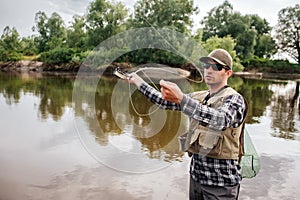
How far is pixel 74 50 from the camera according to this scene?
46.3 meters

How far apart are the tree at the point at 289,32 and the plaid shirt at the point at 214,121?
6618 centimetres

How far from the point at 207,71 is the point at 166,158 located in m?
4.27

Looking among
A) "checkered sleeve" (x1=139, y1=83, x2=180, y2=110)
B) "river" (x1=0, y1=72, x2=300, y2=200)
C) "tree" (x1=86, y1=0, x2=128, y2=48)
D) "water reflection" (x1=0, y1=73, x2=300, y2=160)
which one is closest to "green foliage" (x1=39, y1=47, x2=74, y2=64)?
"tree" (x1=86, y1=0, x2=128, y2=48)

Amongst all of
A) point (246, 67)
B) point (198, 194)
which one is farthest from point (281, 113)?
point (246, 67)

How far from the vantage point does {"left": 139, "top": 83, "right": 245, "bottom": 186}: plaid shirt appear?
182 centimetres

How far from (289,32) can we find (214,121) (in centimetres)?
6842

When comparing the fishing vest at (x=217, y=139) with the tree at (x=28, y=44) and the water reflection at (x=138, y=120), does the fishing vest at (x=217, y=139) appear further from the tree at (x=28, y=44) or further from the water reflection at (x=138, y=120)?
the tree at (x=28, y=44)

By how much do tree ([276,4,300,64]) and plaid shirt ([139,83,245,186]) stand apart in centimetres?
6618

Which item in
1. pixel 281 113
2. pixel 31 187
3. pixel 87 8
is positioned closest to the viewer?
pixel 31 187

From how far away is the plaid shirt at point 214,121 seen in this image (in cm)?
182

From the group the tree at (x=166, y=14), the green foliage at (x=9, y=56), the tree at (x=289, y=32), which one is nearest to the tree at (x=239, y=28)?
the tree at (x=289, y=32)

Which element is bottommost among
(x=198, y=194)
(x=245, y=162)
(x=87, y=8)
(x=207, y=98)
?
(x=198, y=194)

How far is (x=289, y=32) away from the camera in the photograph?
63312 millimetres

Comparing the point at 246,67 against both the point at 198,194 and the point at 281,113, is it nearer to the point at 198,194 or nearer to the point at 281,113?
the point at 281,113
